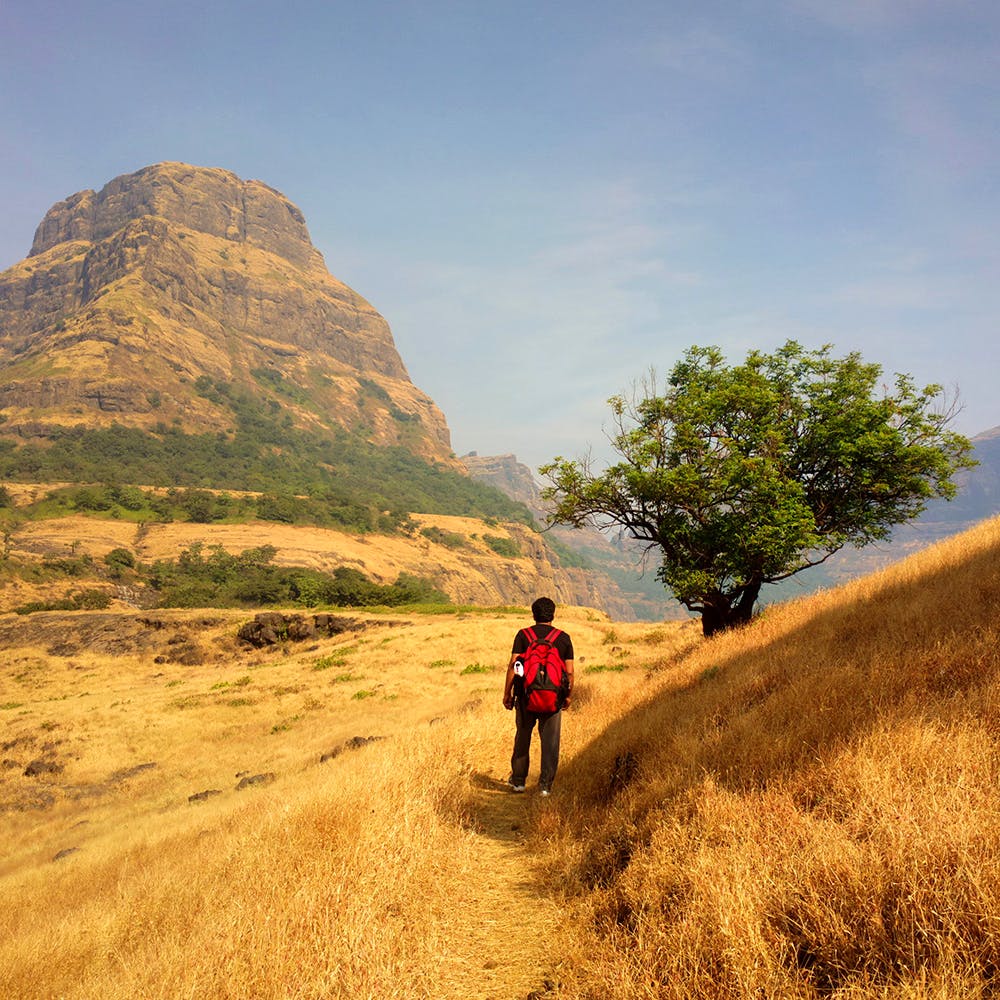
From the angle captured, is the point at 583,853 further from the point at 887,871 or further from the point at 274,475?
the point at 274,475

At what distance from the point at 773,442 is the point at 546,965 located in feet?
43.1

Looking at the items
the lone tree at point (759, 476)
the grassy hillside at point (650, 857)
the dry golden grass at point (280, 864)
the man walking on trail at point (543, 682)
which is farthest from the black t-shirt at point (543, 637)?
the lone tree at point (759, 476)

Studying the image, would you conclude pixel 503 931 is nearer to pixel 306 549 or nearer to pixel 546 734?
pixel 546 734

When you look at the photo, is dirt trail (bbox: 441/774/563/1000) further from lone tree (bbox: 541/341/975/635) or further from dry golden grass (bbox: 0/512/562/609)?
dry golden grass (bbox: 0/512/562/609)

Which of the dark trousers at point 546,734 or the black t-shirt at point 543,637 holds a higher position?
the black t-shirt at point 543,637

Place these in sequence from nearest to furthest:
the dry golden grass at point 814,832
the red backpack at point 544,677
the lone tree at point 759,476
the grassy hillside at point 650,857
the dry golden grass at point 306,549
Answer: the dry golden grass at point 814,832
the grassy hillside at point 650,857
the red backpack at point 544,677
the lone tree at point 759,476
the dry golden grass at point 306,549

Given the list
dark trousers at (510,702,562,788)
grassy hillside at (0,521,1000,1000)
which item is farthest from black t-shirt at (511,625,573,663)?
grassy hillside at (0,521,1000,1000)

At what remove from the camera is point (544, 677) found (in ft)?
23.4

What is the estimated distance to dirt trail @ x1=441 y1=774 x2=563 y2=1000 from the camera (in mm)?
3771

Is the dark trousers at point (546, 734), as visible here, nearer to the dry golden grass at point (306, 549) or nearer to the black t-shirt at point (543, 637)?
the black t-shirt at point (543, 637)

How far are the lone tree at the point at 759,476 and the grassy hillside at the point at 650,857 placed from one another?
3388 millimetres

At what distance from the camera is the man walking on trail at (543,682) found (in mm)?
7133

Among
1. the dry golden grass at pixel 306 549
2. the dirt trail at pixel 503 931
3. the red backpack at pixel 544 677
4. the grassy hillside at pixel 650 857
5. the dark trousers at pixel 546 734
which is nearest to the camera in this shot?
the grassy hillside at pixel 650 857

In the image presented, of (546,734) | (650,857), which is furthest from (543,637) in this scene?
(650,857)
